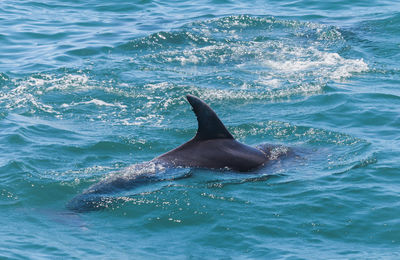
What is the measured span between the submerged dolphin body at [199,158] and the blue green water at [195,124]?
0.84ft

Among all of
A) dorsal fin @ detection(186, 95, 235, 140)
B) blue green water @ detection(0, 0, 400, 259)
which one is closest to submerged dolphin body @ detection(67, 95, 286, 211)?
dorsal fin @ detection(186, 95, 235, 140)

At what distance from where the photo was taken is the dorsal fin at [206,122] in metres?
10.4

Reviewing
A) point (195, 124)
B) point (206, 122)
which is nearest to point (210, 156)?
point (206, 122)

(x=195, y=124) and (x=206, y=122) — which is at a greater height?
(x=206, y=122)

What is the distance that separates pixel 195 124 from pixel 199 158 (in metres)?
3.05

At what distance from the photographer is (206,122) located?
10602 millimetres

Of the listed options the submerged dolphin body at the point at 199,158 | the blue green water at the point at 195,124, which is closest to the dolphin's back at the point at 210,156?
the submerged dolphin body at the point at 199,158

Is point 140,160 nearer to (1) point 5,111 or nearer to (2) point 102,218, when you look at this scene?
(2) point 102,218

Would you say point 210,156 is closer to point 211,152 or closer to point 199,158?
point 211,152

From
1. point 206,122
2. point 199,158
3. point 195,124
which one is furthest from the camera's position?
point 195,124

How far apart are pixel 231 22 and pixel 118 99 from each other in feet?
25.4

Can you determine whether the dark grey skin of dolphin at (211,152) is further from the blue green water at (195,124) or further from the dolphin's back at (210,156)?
the blue green water at (195,124)

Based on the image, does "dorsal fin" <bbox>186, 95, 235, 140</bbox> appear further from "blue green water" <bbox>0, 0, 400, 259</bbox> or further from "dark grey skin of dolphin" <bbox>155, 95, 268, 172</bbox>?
"blue green water" <bbox>0, 0, 400, 259</bbox>

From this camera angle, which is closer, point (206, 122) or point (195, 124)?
point (206, 122)
